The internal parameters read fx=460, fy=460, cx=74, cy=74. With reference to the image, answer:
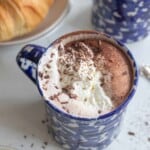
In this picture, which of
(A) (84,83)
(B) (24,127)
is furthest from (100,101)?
(B) (24,127)

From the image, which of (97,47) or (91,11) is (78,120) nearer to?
(97,47)

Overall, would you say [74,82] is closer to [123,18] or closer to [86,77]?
[86,77]

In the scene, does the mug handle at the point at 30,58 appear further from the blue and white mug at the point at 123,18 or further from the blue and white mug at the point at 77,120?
the blue and white mug at the point at 123,18

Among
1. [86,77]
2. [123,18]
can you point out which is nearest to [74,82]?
[86,77]

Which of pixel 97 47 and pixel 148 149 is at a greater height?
pixel 97 47

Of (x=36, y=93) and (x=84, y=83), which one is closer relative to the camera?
(x=84, y=83)

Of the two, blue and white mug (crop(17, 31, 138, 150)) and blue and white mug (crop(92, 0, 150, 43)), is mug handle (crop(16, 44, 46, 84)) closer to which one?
blue and white mug (crop(17, 31, 138, 150))
